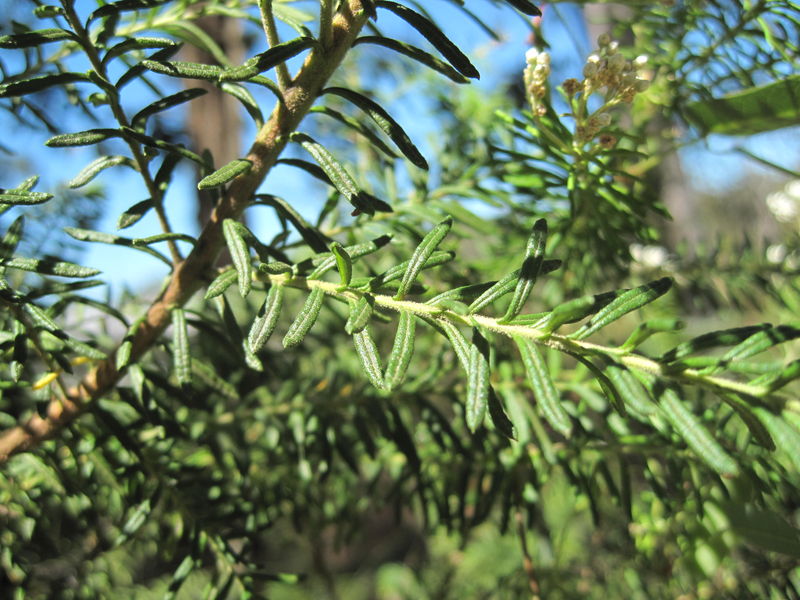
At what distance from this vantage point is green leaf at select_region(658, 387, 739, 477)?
0.87 feet

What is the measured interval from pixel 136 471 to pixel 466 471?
0.97 feet

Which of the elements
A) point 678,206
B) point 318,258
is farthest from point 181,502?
point 678,206

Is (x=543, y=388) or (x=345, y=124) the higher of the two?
(x=345, y=124)

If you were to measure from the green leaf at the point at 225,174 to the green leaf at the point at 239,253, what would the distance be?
3 cm

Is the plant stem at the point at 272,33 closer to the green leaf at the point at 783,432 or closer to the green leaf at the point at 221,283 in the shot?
the green leaf at the point at 221,283

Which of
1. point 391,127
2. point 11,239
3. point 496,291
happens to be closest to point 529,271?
point 496,291

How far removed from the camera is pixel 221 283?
382 mm

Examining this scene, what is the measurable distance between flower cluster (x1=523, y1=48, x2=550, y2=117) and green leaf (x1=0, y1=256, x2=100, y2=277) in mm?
316

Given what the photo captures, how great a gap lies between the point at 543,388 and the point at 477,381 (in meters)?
0.03

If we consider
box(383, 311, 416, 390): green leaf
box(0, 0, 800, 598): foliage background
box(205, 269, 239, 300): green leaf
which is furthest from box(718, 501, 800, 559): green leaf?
box(205, 269, 239, 300): green leaf

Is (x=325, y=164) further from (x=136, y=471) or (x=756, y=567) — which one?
(x=756, y=567)

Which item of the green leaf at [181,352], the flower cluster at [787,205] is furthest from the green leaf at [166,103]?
the flower cluster at [787,205]

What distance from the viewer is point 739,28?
21.5 inches

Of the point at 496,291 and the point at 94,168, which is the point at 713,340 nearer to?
the point at 496,291
